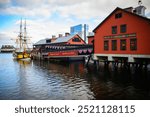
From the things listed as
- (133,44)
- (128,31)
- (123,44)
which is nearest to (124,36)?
(128,31)

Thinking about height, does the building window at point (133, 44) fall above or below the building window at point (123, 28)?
below

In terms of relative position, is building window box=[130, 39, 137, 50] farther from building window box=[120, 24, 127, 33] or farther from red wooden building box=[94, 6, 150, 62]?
building window box=[120, 24, 127, 33]

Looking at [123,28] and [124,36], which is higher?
[123,28]

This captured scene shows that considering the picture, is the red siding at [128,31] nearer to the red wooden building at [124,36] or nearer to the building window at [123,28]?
the red wooden building at [124,36]

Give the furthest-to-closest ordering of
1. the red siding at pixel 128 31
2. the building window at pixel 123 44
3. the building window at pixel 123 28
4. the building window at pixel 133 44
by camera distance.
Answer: the building window at pixel 123 44 → the building window at pixel 123 28 → the building window at pixel 133 44 → the red siding at pixel 128 31

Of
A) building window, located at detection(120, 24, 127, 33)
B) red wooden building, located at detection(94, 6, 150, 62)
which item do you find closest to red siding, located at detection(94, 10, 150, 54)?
red wooden building, located at detection(94, 6, 150, 62)

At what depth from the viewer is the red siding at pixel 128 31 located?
24.8 m

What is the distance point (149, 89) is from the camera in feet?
56.4

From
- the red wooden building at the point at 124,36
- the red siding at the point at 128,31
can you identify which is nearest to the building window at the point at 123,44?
the red wooden building at the point at 124,36

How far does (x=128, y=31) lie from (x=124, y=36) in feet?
3.52

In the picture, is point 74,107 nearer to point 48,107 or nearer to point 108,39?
point 48,107

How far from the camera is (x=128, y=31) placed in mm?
27109

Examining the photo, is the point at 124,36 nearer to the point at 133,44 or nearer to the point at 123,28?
the point at 123,28

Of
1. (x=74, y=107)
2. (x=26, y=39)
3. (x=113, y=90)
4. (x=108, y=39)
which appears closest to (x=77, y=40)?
(x=108, y=39)
